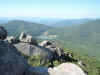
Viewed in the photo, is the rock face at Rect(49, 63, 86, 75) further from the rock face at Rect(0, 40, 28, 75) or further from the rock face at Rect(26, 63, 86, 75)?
the rock face at Rect(0, 40, 28, 75)

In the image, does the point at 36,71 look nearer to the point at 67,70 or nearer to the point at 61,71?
the point at 61,71

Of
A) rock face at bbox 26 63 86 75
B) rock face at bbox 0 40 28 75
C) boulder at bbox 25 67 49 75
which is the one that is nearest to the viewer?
rock face at bbox 0 40 28 75

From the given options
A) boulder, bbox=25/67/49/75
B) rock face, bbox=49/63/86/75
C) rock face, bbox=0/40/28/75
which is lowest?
boulder, bbox=25/67/49/75

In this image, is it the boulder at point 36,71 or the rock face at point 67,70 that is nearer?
the rock face at point 67,70

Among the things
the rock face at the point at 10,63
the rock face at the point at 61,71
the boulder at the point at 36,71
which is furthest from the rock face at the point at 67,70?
the rock face at the point at 10,63

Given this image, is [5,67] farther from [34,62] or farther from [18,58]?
[34,62]

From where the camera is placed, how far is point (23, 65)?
834 cm

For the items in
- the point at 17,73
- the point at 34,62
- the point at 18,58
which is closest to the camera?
the point at 17,73

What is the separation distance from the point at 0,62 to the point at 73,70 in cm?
355

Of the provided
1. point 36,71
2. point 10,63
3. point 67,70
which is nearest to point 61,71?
point 67,70

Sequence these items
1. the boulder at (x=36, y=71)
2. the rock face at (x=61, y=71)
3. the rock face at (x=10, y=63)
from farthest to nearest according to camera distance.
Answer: the boulder at (x=36, y=71), the rock face at (x=61, y=71), the rock face at (x=10, y=63)

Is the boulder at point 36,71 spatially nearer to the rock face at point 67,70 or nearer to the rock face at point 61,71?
the rock face at point 61,71

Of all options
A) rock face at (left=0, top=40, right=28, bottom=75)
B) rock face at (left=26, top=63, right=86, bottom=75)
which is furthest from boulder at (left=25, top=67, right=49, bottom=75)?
rock face at (left=0, top=40, right=28, bottom=75)

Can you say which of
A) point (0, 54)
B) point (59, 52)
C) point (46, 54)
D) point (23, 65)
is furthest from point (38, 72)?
point (59, 52)
